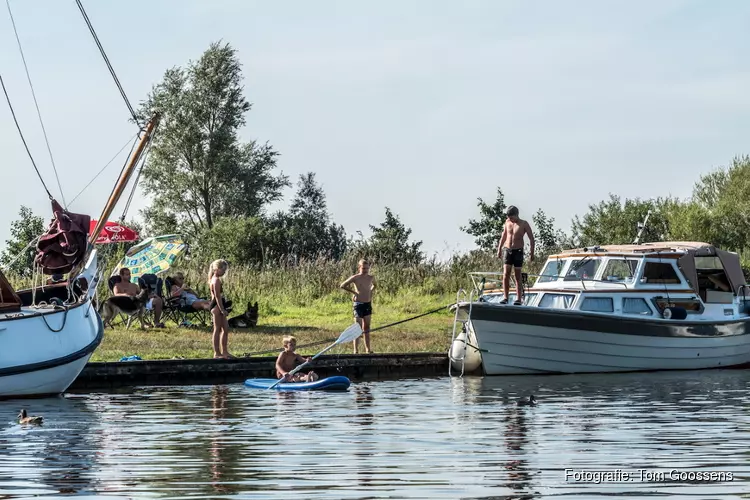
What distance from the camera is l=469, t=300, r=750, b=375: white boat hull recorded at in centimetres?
2661

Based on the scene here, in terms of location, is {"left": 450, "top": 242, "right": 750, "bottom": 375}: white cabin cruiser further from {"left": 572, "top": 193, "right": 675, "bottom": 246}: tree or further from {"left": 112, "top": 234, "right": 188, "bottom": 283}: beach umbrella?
{"left": 572, "top": 193, "right": 675, "bottom": 246}: tree

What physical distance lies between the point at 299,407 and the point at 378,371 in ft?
20.2

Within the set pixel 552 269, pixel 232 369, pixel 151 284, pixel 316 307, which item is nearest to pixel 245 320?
pixel 151 284

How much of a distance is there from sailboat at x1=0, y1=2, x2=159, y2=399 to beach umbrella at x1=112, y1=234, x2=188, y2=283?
6.68m

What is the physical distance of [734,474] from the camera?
535 inches

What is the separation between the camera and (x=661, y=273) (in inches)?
1148

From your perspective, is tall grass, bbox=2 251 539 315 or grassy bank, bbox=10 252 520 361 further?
tall grass, bbox=2 251 539 315

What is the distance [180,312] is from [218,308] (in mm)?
8422

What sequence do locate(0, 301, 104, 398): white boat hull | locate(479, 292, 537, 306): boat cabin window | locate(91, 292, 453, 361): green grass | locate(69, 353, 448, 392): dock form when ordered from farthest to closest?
locate(91, 292, 453, 361): green grass → locate(479, 292, 537, 306): boat cabin window → locate(69, 353, 448, 392): dock → locate(0, 301, 104, 398): white boat hull

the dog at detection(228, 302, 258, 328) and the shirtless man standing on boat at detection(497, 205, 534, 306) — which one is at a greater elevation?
the shirtless man standing on boat at detection(497, 205, 534, 306)

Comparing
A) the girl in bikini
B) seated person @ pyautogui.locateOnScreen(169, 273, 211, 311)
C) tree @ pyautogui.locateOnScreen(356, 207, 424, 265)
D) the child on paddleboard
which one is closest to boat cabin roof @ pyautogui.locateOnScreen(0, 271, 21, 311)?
the girl in bikini

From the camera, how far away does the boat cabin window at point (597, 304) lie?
2745 cm

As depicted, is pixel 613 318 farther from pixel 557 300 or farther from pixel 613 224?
pixel 613 224

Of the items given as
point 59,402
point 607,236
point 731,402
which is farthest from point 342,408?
point 607,236
